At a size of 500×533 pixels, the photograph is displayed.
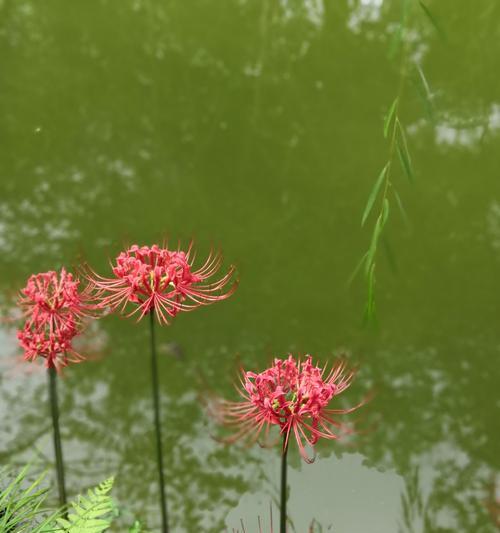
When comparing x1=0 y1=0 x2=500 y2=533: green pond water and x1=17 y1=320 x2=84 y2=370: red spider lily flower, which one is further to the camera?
x1=0 y1=0 x2=500 y2=533: green pond water

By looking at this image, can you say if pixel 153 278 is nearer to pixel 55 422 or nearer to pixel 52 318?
pixel 52 318

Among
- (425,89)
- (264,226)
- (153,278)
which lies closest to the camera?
(153,278)

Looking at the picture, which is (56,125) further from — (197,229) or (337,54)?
(337,54)

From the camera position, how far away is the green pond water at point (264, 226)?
7.23 feet

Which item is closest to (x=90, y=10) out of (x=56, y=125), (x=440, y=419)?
(x=56, y=125)

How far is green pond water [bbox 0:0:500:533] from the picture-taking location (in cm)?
221

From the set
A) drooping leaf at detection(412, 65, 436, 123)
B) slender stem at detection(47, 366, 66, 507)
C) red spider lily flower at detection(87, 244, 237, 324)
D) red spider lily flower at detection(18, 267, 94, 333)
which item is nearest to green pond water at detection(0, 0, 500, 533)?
drooping leaf at detection(412, 65, 436, 123)

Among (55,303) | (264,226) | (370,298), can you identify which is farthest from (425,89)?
(264,226)

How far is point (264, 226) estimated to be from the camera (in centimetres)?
303

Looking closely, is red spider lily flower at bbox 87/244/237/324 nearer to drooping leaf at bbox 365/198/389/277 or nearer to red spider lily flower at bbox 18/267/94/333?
red spider lily flower at bbox 18/267/94/333

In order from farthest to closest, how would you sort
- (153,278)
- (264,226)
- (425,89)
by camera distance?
(264,226)
(425,89)
(153,278)

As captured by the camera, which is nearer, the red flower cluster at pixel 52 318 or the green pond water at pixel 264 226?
the red flower cluster at pixel 52 318

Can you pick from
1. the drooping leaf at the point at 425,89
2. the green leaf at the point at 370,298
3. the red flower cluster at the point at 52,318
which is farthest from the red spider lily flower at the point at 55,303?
the drooping leaf at the point at 425,89

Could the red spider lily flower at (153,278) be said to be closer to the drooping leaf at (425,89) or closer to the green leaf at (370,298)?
the green leaf at (370,298)
